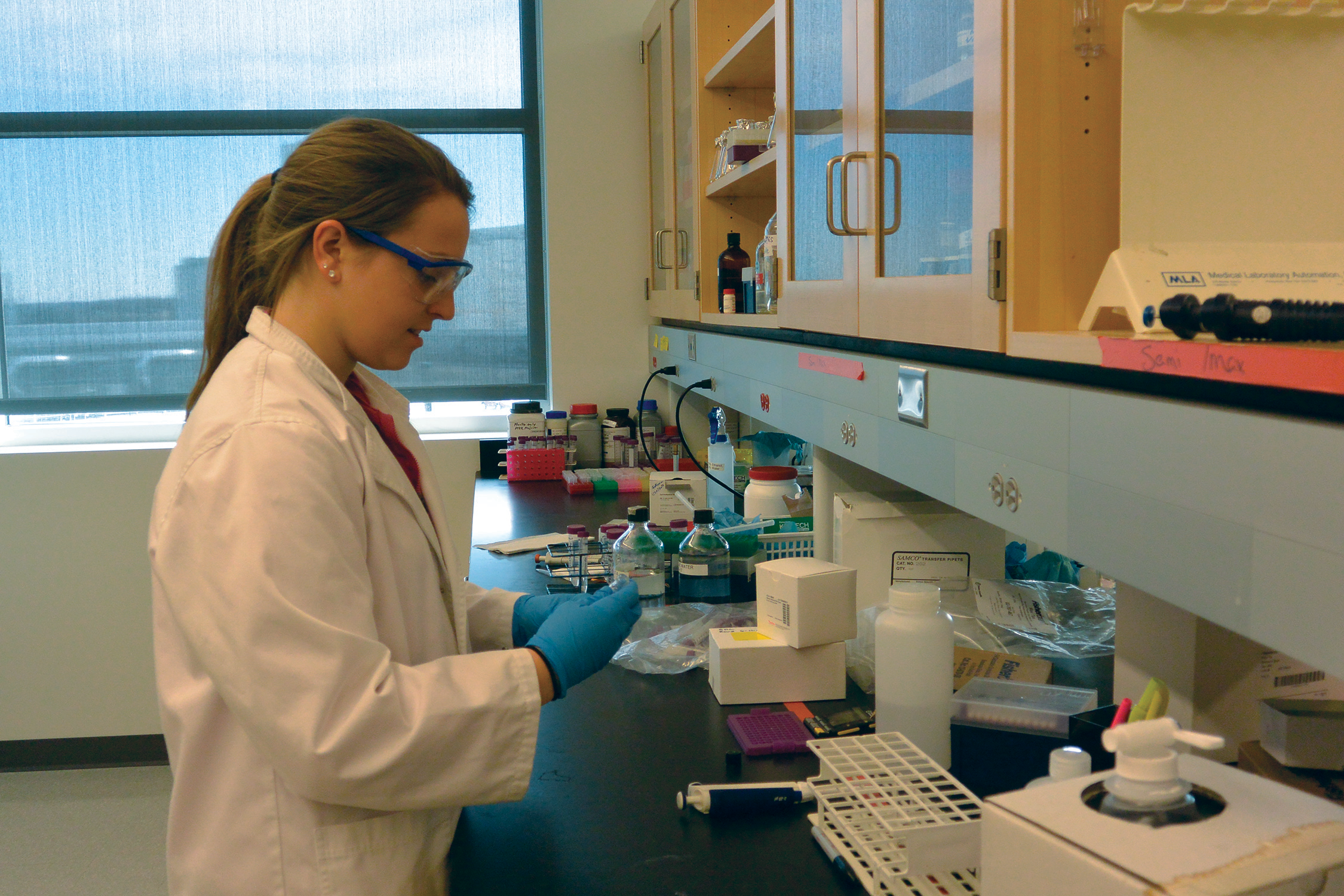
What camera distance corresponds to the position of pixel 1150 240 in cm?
94

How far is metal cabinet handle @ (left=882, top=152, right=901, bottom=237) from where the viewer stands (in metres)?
1.37

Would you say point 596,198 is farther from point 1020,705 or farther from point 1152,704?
point 1152,704

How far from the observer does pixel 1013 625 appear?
1.54 m

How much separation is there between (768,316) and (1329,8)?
Answer: 1.24 metres

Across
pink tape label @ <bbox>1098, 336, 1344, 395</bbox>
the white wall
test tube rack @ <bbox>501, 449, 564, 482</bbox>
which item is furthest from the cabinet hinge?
the white wall

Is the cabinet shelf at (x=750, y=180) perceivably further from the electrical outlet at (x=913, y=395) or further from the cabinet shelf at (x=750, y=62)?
the electrical outlet at (x=913, y=395)

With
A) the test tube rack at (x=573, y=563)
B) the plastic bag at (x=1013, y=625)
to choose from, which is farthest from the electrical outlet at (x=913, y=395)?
the test tube rack at (x=573, y=563)

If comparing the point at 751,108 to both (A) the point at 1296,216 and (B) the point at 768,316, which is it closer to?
(B) the point at 768,316

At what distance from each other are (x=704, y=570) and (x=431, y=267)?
931 millimetres

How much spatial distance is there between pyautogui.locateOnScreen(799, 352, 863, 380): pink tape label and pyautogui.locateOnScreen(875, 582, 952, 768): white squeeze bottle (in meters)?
0.46

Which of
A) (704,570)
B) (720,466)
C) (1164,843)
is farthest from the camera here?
(720,466)

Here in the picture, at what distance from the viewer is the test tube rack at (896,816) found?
2.88 feet

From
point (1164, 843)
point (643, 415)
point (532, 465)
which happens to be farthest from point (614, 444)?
point (1164, 843)

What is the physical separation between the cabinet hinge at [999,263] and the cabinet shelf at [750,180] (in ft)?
3.16
